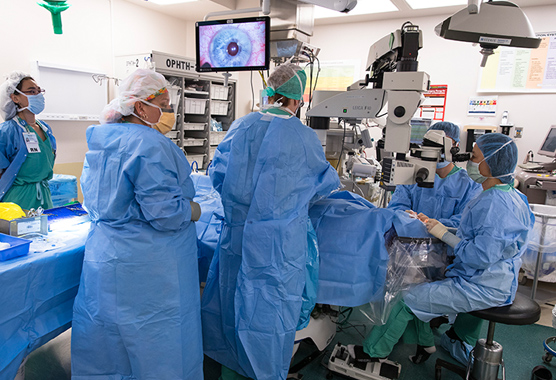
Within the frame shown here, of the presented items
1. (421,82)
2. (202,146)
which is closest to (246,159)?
(421,82)

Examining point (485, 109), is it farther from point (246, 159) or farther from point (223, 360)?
point (223, 360)

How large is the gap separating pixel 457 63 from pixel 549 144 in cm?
148

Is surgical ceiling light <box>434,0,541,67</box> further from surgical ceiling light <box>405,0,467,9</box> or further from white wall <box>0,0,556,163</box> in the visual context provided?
white wall <box>0,0,556,163</box>

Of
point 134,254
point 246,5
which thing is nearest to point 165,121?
point 134,254

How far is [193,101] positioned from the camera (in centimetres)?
451

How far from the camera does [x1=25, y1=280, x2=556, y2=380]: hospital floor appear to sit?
216 cm

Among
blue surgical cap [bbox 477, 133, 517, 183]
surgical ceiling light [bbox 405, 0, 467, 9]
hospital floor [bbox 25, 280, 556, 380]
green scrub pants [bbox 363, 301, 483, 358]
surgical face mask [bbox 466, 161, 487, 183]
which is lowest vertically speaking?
hospital floor [bbox 25, 280, 556, 380]

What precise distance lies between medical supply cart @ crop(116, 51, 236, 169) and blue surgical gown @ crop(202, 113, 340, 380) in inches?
101

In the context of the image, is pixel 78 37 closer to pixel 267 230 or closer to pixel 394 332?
pixel 267 230

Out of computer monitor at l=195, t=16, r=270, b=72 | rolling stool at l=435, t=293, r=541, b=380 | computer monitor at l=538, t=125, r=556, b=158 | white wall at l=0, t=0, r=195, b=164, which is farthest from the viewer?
computer monitor at l=538, t=125, r=556, b=158

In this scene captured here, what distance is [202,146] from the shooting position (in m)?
4.91

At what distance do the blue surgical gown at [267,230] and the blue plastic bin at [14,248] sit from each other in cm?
85

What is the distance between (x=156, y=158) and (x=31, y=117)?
1693 millimetres

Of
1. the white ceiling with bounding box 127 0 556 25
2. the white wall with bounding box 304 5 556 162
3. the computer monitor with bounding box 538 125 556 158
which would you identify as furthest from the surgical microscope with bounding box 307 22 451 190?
the white wall with bounding box 304 5 556 162
